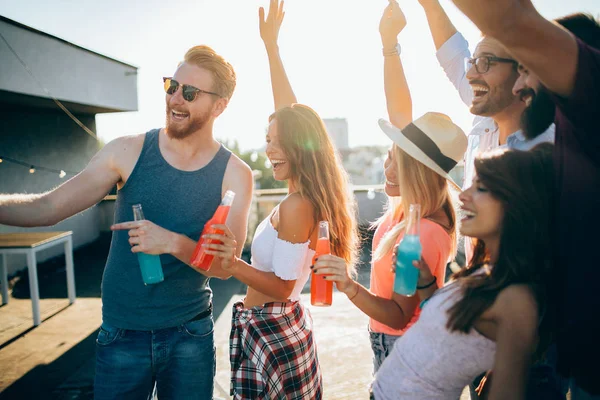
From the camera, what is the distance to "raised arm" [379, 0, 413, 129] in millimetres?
2590

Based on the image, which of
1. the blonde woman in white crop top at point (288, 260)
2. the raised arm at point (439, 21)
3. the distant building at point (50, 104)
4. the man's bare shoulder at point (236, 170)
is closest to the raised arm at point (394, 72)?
the raised arm at point (439, 21)

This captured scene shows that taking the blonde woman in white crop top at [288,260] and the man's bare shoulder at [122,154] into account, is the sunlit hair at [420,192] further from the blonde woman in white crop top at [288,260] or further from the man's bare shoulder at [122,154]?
the man's bare shoulder at [122,154]

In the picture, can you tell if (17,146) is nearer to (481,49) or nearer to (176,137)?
(176,137)

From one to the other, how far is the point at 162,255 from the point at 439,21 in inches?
84.5

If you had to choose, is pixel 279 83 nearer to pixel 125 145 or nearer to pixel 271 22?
pixel 271 22

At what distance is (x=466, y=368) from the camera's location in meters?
1.36

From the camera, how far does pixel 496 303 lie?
49.6 inches

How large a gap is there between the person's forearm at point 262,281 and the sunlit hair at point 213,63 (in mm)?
919

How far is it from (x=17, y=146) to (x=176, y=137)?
8814mm

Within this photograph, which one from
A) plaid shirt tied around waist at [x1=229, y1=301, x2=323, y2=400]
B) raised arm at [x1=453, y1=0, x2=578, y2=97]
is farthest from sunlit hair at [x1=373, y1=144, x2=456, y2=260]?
raised arm at [x1=453, y1=0, x2=578, y2=97]

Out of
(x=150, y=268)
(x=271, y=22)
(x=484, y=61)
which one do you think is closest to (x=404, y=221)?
(x=484, y=61)

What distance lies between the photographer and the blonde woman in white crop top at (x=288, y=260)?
6.36 ft

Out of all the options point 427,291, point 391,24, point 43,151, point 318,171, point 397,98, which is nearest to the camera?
point 427,291

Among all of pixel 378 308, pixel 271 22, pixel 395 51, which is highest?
pixel 271 22
